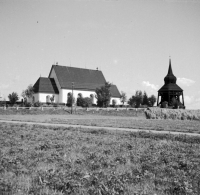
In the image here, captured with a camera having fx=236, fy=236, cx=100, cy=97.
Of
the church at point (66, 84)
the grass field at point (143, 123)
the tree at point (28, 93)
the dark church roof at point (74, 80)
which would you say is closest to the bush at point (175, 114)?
the grass field at point (143, 123)

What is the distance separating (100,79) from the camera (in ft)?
267

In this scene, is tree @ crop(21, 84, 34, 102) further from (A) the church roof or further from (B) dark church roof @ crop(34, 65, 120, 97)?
(A) the church roof

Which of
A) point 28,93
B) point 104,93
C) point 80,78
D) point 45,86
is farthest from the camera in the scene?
point 80,78

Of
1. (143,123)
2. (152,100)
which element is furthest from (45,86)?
(143,123)

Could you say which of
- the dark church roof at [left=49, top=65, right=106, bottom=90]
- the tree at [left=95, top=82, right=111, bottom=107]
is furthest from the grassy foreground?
the dark church roof at [left=49, top=65, right=106, bottom=90]

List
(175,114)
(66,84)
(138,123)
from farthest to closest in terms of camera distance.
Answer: (66,84) < (175,114) < (138,123)

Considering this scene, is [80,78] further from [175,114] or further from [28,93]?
[175,114]

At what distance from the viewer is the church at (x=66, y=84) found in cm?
6781

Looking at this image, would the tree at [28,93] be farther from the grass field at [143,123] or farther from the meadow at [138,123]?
the grass field at [143,123]

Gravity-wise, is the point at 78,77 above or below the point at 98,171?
above

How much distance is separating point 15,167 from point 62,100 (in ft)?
209

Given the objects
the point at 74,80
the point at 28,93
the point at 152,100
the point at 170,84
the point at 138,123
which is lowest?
the point at 138,123

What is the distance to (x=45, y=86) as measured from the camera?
224 ft

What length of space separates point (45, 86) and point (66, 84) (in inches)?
253
